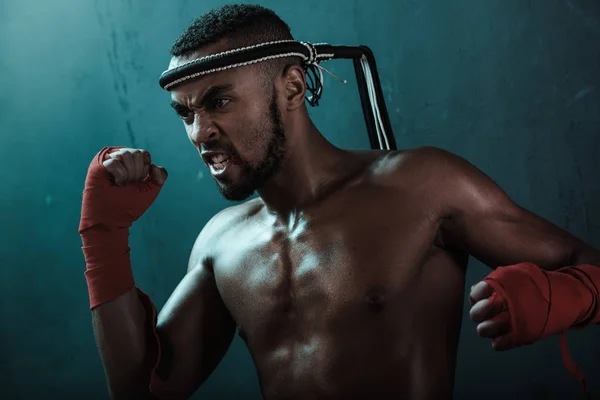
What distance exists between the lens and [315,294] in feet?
4.13

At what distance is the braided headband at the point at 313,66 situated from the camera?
129 centimetres

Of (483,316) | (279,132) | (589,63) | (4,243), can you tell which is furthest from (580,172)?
(4,243)

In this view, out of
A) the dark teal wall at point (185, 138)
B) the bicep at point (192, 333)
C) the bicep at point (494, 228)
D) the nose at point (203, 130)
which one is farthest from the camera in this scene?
the dark teal wall at point (185, 138)

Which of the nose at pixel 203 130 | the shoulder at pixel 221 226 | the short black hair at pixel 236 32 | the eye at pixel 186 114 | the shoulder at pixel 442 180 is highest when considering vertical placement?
the short black hair at pixel 236 32

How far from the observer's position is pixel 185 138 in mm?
2086

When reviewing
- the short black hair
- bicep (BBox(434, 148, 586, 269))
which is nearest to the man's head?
the short black hair

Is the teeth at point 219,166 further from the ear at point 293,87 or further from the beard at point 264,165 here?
the ear at point 293,87

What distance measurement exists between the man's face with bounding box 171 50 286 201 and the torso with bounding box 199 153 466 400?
0.13 metres

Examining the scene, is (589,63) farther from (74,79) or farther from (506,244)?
(74,79)

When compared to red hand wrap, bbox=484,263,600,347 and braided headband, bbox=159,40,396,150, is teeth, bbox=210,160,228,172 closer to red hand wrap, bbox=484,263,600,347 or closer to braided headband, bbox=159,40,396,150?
braided headband, bbox=159,40,396,150

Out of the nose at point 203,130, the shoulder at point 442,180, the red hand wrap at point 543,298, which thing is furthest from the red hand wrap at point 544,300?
the nose at point 203,130

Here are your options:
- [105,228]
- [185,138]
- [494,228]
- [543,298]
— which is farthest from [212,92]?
[185,138]

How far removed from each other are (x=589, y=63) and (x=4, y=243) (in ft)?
5.58

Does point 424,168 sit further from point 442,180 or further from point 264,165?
point 264,165
